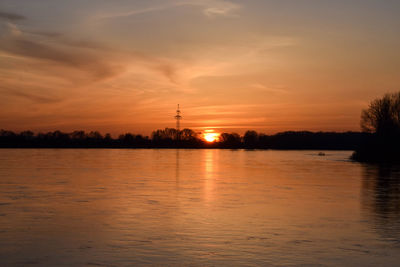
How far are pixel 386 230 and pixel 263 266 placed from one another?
635cm

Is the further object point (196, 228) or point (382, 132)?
point (382, 132)

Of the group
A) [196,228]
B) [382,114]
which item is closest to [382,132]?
[382,114]

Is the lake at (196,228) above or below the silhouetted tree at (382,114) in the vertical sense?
below

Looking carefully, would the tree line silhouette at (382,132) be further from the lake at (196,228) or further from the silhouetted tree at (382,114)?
the lake at (196,228)

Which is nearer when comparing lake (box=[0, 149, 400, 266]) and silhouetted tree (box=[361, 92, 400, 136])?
lake (box=[0, 149, 400, 266])

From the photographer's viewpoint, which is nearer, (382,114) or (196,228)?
(196,228)

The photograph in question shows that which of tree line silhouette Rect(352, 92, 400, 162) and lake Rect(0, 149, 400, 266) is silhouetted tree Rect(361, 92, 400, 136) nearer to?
tree line silhouette Rect(352, 92, 400, 162)

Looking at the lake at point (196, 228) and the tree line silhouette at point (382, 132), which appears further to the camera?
the tree line silhouette at point (382, 132)

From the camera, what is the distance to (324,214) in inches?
694

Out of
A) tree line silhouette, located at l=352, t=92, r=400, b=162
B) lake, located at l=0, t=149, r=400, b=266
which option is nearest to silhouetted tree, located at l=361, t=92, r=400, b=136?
tree line silhouette, located at l=352, t=92, r=400, b=162

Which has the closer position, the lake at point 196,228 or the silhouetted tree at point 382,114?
the lake at point 196,228

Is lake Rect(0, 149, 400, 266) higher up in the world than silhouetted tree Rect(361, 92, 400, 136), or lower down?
lower down

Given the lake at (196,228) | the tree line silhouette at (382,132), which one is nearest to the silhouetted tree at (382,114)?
the tree line silhouette at (382,132)

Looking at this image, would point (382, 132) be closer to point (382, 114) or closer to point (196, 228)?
point (382, 114)
